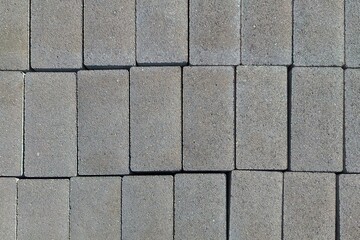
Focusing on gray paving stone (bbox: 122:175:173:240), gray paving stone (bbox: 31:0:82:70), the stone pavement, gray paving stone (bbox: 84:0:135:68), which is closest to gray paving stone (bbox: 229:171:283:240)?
the stone pavement

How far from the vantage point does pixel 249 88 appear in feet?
6.57

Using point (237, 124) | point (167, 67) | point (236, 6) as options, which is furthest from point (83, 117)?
point (236, 6)

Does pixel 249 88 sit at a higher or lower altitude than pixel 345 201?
higher

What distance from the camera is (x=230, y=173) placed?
2025 mm

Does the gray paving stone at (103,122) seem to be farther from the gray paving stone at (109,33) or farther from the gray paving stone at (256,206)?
the gray paving stone at (256,206)

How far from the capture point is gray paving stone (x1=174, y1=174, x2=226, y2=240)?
200 centimetres

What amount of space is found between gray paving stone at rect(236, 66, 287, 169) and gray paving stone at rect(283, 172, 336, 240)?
5.5 inches

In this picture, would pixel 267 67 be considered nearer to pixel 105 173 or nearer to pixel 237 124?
pixel 237 124

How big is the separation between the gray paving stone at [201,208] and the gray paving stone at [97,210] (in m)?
0.25

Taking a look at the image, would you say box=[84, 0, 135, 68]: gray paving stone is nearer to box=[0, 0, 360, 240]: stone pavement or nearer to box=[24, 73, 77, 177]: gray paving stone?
box=[0, 0, 360, 240]: stone pavement

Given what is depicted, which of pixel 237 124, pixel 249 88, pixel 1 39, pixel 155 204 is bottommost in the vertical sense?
pixel 155 204

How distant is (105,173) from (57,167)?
20 cm

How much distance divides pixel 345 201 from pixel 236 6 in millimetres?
897

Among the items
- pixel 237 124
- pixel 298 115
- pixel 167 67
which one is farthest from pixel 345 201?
pixel 167 67
